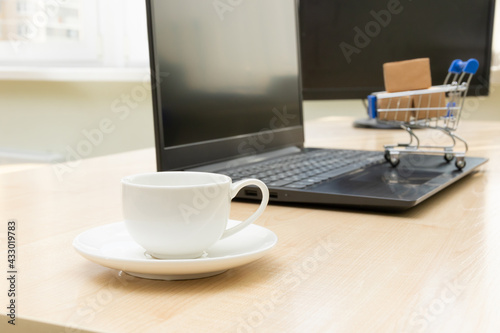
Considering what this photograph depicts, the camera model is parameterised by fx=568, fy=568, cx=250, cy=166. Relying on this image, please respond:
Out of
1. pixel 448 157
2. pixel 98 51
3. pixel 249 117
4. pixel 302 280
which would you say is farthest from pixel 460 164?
pixel 98 51

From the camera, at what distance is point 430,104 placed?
3.08 feet

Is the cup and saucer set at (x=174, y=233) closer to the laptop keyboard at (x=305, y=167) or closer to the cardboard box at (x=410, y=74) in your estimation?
the laptop keyboard at (x=305, y=167)

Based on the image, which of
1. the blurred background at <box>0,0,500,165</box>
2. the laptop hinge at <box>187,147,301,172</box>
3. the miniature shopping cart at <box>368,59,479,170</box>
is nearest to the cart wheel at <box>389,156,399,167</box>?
the miniature shopping cart at <box>368,59,479,170</box>

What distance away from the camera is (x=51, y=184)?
882 millimetres

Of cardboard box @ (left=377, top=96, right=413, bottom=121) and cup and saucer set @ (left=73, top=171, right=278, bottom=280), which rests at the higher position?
cardboard box @ (left=377, top=96, right=413, bottom=121)

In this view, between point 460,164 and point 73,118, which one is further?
point 73,118

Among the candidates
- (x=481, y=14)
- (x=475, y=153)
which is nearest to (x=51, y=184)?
(x=475, y=153)

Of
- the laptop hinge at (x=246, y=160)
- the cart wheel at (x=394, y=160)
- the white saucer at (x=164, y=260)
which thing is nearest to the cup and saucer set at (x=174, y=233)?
the white saucer at (x=164, y=260)

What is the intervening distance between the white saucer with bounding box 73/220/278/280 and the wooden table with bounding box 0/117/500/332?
0.04 feet

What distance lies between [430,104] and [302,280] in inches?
23.8

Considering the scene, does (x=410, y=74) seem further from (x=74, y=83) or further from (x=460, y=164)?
(x=74, y=83)

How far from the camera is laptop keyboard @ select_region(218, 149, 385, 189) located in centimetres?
74

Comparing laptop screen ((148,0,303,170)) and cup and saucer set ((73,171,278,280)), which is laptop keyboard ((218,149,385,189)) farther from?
cup and saucer set ((73,171,278,280))

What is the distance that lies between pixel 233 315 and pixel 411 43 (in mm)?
1411
